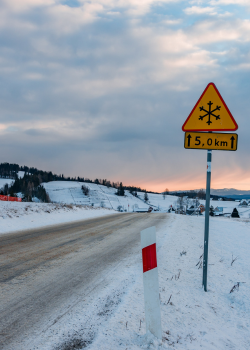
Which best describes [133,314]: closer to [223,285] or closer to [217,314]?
[217,314]

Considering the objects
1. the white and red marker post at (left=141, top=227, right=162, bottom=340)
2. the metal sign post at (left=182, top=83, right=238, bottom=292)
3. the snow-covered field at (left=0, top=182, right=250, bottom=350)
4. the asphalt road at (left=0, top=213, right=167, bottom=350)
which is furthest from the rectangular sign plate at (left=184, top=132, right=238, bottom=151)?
the asphalt road at (left=0, top=213, right=167, bottom=350)

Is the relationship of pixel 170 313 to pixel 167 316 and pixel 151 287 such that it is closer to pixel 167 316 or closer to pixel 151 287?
pixel 167 316

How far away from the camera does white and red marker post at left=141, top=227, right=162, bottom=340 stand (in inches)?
110

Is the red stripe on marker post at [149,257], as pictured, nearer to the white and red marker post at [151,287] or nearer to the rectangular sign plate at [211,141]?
the white and red marker post at [151,287]

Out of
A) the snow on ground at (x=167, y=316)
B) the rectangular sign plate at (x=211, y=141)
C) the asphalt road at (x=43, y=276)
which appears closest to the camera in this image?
the snow on ground at (x=167, y=316)

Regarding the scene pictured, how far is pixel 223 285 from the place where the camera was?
4.80 m

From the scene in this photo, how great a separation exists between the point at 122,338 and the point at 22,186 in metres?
138

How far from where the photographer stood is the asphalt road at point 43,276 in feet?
10.6

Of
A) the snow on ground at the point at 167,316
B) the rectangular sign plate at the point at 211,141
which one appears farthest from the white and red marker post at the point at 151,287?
the rectangular sign plate at the point at 211,141

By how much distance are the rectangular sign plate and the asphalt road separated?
3.19 meters

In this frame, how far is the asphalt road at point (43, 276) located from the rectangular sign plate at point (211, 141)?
319 centimetres

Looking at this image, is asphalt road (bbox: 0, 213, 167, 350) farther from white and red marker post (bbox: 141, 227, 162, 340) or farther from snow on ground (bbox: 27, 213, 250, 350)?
white and red marker post (bbox: 141, 227, 162, 340)

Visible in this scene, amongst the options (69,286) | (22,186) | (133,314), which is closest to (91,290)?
(69,286)

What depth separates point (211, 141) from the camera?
441cm
